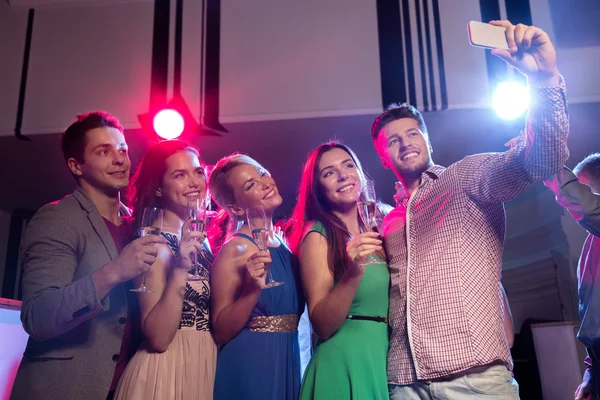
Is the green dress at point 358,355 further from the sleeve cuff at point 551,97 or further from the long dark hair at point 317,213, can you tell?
the sleeve cuff at point 551,97

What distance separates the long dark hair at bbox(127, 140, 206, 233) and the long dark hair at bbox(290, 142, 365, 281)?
54cm

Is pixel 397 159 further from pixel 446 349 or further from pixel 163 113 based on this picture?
pixel 163 113

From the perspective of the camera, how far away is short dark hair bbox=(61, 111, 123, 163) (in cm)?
209

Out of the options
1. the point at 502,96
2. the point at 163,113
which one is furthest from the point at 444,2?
the point at 163,113

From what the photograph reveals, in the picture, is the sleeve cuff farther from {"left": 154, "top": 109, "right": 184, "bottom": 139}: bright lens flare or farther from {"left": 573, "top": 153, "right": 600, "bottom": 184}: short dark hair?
{"left": 154, "top": 109, "right": 184, "bottom": 139}: bright lens flare

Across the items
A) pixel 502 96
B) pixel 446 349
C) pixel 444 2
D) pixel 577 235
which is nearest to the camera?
pixel 446 349

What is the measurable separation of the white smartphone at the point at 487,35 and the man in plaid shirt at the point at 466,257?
22 millimetres

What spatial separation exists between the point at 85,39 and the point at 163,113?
100cm

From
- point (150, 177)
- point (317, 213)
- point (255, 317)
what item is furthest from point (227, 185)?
point (255, 317)

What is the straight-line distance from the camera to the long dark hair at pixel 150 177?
215 cm

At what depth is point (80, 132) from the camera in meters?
2.12

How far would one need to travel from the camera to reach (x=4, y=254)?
5121mm

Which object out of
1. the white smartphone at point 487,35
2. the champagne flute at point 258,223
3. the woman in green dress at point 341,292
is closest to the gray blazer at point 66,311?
the champagne flute at point 258,223

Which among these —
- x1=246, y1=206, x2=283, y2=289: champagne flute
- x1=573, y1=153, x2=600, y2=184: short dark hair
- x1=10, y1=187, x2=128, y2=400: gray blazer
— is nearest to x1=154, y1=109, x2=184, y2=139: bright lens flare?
x1=10, y1=187, x2=128, y2=400: gray blazer
